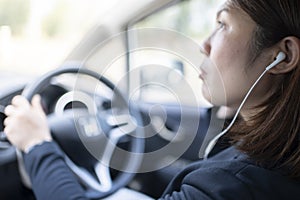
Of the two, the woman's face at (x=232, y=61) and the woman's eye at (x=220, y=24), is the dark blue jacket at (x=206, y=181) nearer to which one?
the woman's face at (x=232, y=61)

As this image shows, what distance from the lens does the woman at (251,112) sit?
0.78 m

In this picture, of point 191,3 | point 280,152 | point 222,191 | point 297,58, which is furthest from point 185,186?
point 191,3

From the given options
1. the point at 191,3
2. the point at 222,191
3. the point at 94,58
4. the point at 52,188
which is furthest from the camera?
the point at 191,3

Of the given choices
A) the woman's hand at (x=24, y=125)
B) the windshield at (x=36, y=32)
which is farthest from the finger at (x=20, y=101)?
the windshield at (x=36, y=32)

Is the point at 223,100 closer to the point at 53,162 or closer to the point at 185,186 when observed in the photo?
the point at 185,186

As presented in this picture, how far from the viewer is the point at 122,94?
1312mm

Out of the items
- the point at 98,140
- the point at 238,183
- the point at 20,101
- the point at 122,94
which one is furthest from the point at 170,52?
the point at 238,183

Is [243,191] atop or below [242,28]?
below

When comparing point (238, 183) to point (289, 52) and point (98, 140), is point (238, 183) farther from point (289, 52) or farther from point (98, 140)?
point (98, 140)

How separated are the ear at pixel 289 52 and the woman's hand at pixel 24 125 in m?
0.50

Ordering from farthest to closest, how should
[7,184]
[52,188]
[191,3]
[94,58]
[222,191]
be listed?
[191,3] → [94,58] → [7,184] → [52,188] → [222,191]

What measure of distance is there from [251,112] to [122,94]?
19.6 inches

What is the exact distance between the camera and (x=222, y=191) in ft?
2.45

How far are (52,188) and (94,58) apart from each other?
0.48 meters
